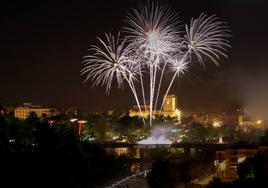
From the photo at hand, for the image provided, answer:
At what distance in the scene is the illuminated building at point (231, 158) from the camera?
1222 inches

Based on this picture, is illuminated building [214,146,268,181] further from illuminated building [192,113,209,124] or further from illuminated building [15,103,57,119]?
illuminated building [15,103,57,119]

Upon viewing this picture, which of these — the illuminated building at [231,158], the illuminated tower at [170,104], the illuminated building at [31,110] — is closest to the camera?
Answer: the illuminated building at [231,158]

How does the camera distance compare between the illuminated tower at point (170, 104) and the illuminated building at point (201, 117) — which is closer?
the illuminated tower at point (170, 104)

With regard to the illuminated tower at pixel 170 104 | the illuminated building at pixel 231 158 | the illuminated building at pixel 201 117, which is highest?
the illuminated tower at pixel 170 104

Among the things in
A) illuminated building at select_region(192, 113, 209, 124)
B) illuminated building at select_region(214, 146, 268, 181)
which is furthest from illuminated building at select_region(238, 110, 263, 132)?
illuminated building at select_region(214, 146, 268, 181)

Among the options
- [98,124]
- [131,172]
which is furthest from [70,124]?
[131,172]

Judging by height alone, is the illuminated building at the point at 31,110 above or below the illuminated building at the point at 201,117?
above

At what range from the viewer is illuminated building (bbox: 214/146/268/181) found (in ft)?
102

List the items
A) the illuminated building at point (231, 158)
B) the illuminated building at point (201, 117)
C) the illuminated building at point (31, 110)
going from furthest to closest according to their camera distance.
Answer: the illuminated building at point (31, 110) < the illuminated building at point (201, 117) < the illuminated building at point (231, 158)

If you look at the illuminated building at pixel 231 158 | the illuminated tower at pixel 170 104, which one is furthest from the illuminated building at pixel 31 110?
the illuminated building at pixel 231 158

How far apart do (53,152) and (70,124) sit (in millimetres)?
16196

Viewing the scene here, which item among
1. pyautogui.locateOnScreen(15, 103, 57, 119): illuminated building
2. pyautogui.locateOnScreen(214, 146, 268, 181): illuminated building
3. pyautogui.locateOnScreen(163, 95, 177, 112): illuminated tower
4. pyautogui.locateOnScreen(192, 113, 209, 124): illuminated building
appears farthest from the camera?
pyautogui.locateOnScreen(15, 103, 57, 119): illuminated building

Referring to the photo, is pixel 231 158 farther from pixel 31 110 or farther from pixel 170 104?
pixel 31 110

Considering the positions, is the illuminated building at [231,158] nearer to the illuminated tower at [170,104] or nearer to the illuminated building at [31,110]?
the illuminated tower at [170,104]
